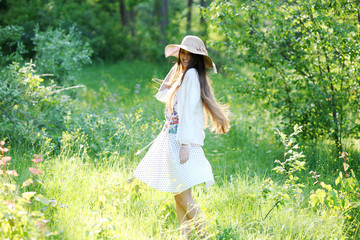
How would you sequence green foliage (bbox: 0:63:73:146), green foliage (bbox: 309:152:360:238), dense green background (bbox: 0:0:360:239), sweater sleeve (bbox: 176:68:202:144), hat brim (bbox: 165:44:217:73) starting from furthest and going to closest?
green foliage (bbox: 0:63:73:146), green foliage (bbox: 309:152:360:238), dense green background (bbox: 0:0:360:239), hat brim (bbox: 165:44:217:73), sweater sleeve (bbox: 176:68:202:144)

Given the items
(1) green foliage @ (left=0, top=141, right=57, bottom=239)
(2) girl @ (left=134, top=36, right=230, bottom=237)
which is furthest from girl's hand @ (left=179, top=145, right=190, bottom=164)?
(1) green foliage @ (left=0, top=141, right=57, bottom=239)

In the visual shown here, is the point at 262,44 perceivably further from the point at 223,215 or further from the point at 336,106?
the point at 223,215

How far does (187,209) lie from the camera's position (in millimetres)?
3443

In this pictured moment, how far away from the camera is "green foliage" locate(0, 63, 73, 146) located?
5.50 meters

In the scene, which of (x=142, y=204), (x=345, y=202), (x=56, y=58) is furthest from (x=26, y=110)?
(x=345, y=202)

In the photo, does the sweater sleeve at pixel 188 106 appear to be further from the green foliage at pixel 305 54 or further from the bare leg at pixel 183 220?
the green foliage at pixel 305 54

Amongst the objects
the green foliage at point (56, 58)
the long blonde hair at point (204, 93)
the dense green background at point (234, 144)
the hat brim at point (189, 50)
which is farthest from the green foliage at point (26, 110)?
the long blonde hair at point (204, 93)

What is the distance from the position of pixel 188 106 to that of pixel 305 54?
129 inches

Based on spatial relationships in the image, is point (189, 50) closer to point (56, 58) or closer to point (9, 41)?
point (56, 58)

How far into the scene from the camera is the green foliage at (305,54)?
17.6 ft

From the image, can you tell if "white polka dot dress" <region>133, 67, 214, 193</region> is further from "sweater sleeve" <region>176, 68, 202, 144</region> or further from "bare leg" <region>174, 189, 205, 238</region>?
"bare leg" <region>174, 189, 205, 238</region>

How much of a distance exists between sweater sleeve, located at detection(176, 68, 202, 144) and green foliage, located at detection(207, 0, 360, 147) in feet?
8.68

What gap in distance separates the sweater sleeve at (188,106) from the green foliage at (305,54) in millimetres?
2645

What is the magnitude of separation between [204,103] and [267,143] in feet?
11.8
